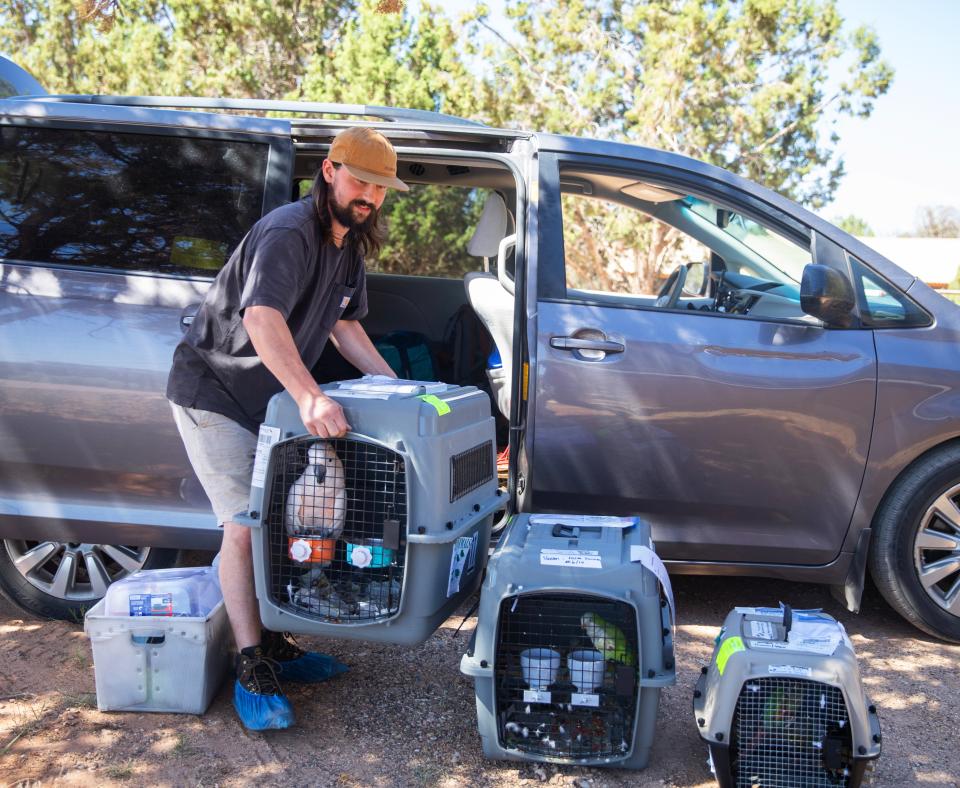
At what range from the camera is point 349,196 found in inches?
112

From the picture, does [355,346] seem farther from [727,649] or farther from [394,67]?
[394,67]

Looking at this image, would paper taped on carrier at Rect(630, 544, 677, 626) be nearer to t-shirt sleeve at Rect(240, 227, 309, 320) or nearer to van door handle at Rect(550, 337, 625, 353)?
van door handle at Rect(550, 337, 625, 353)

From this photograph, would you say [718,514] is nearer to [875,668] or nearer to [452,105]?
[875,668]

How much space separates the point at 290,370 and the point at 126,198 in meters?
1.39

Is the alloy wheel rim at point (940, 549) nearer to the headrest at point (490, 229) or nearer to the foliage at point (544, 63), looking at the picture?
the headrest at point (490, 229)

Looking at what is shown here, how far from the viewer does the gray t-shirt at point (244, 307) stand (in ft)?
9.02

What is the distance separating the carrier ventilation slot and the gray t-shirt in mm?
614

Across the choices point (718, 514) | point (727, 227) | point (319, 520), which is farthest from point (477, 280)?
point (319, 520)

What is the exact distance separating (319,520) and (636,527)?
3.21 ft

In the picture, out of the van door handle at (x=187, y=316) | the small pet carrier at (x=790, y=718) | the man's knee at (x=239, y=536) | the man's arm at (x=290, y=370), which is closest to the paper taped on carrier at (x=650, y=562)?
the small pet carrier at (x=790, y=718)

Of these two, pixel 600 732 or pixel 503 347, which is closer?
pixel 600 732

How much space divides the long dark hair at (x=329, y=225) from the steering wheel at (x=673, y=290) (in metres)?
1.22

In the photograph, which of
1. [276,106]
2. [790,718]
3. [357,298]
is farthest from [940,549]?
[276,106]

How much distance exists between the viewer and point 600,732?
2668 millimetres
